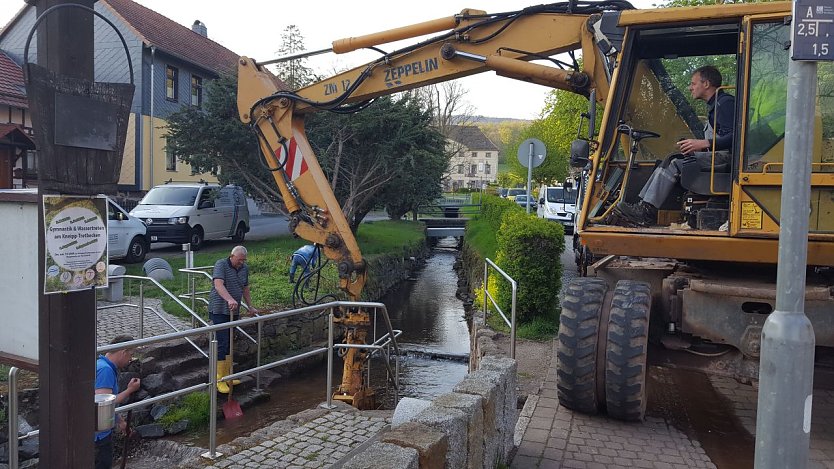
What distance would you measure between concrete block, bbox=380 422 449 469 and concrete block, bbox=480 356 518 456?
1193 mm

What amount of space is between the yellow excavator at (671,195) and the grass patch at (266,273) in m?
6.46

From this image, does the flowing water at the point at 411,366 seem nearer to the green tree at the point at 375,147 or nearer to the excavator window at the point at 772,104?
the green tree at the point at 375,147

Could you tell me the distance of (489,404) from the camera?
439cm

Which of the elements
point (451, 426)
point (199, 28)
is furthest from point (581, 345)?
point (199, 28)

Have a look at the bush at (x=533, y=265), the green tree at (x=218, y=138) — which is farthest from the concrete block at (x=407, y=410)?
the green tree at (x=218, y=138)

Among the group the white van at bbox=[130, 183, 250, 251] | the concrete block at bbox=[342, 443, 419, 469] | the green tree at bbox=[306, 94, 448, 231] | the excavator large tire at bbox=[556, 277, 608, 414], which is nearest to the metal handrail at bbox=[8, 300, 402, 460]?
the concrete block at bbox=[342, 443, 419, 469]

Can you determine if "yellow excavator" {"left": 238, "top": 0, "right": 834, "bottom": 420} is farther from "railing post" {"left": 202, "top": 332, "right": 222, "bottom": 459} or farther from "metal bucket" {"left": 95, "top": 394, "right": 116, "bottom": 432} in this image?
"metal bucket" {"left": 95, "top": 394, "right": 116, "bottom": 432}

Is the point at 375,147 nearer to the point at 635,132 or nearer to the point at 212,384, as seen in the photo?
the point at 635,132

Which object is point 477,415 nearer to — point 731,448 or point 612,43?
point 731,448

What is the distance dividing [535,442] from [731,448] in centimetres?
159

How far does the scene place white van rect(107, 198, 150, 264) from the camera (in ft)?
46.5

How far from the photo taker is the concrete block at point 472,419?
4035 millimetres

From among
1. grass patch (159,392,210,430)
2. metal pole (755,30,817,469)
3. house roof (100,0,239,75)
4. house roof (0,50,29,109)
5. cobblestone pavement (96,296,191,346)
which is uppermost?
house roof (100,0,239,75)

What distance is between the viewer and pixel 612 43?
5953 mm
